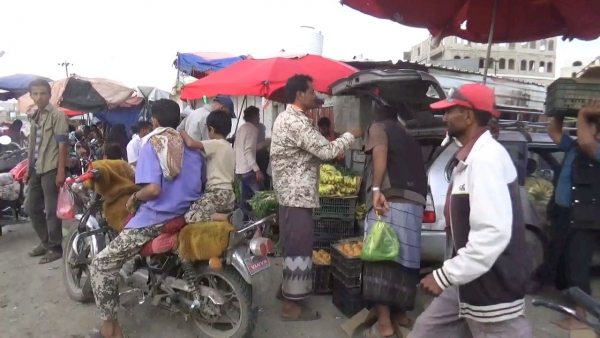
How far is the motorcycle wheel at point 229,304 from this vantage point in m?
3.41

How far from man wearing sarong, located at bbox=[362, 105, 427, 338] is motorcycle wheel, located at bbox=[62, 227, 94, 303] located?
266 cm

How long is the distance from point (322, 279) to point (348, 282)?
0.64 m

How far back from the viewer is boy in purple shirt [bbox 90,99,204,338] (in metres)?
3.38

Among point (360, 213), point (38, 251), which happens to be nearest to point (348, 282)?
point (360, 213)

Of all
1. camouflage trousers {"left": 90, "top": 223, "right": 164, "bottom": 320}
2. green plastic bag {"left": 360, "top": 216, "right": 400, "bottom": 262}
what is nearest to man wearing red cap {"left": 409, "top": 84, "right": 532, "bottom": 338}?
green plastic bag {"left": 360, "top": 216, "right": 400, "bottom": 262}

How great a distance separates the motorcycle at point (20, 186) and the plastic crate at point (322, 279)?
13.5 ft

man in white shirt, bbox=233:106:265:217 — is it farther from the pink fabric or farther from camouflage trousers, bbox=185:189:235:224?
the pink fabric

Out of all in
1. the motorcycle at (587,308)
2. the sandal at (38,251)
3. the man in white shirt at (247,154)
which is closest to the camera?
the motorcycle at (587,308)

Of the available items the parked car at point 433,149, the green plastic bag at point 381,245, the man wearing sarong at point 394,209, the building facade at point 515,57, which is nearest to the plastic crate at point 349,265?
the man wearing sarong at point 394,209

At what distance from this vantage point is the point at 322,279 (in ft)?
15.4

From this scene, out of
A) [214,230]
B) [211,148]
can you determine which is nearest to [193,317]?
[214,230]

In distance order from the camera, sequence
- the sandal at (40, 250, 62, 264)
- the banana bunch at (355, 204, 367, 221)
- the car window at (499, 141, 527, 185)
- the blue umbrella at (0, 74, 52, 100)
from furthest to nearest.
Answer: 1. the blue umbrella at (0, 74, 52, 100)
2. the sandal at (40, 250, 62, 264)
3. the banana bunch at (355, 204, 367, 221)
4. the car window at (499, 141, 527, 185)

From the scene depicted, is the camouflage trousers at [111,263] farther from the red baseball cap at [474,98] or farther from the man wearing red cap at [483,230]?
the red baseball cap at [474,98]

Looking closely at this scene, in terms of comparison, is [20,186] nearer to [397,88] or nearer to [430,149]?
[397,88]
